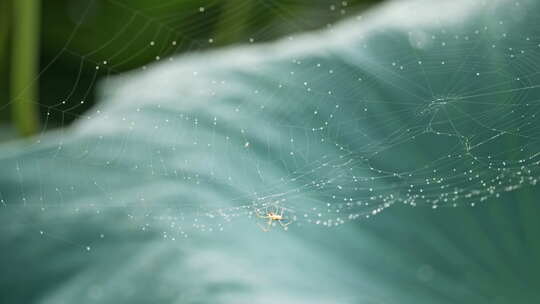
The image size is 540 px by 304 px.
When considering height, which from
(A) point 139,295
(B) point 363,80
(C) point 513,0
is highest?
(C) point 513,0

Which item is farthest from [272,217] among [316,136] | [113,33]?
[113,33]

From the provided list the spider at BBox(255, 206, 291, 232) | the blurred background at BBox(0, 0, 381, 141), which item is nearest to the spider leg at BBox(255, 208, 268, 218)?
the spider at BBox(255, 206, 291, 232)

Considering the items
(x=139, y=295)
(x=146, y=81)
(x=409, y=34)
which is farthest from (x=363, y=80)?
(x=139, y=295)

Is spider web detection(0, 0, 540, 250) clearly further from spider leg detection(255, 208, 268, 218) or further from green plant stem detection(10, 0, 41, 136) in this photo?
green plant stem detection(10, 0, 41, 136)

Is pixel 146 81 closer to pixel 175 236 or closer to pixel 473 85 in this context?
pixel 175 236

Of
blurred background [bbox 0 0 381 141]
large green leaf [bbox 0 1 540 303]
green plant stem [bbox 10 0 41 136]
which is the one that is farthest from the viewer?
blurred background [bbox 0 0 381 141]

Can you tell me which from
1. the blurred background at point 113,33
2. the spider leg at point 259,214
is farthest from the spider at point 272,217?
the blurred background at point 113,33

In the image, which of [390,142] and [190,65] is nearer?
[390,142]
